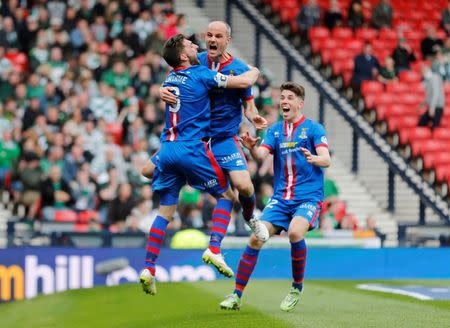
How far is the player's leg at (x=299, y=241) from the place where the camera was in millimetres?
10922

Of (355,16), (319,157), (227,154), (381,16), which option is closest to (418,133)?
(355,16)

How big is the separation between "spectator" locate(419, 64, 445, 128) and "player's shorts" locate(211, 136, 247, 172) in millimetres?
13077

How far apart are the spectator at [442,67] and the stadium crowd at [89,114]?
3986mm

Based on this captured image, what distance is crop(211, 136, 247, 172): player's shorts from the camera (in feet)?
34.7

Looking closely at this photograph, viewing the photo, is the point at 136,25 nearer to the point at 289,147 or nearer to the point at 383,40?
the point at 383,40

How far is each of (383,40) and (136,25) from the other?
21.5 ft

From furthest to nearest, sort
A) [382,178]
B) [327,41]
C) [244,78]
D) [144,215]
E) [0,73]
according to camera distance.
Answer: [327,41], [382,178], [0,73], [144,215], [244,78]

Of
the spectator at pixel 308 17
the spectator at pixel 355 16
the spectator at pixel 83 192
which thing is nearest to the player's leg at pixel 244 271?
the spectator at pixel 83 192

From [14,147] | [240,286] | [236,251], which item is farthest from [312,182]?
[14,147]

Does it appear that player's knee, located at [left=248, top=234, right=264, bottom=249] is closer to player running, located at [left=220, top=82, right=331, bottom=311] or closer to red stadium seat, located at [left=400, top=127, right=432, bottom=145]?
player running, located at [left=220, top=82, right=331, bottom=311]

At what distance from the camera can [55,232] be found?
17.0m

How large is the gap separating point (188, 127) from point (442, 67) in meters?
15.0

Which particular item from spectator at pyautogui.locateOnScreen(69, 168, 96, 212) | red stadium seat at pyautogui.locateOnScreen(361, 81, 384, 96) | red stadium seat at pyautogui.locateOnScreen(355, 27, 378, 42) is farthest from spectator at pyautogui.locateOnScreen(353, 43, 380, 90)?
spectator at pyautogui.locateOnScreen(69, 168, 96, 212)

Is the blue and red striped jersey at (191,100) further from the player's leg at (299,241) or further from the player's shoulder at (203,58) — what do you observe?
the player's leg at (299,241)
